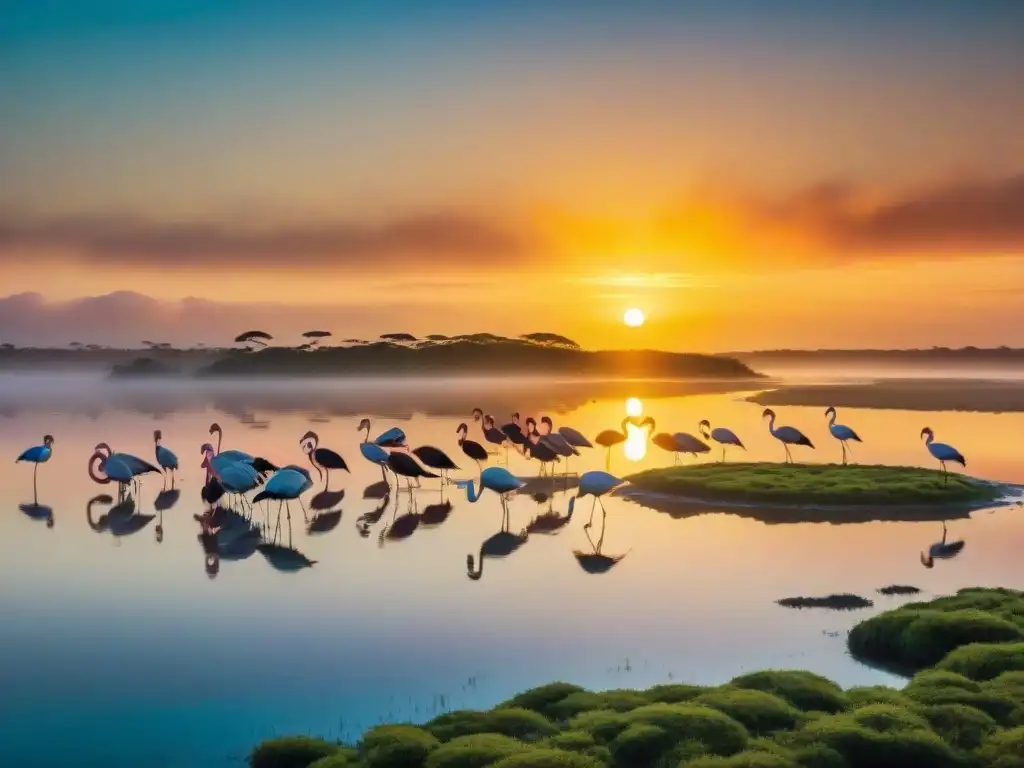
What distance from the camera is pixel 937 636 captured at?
11906 mm

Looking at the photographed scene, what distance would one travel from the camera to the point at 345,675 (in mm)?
11438

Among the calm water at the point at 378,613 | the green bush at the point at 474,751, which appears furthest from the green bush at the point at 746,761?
the calm water at the point at 378,613

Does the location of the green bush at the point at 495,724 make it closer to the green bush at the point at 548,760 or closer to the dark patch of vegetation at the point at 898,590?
the green bush at the point at 548,760

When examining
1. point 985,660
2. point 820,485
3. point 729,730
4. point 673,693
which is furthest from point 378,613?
point 820,485

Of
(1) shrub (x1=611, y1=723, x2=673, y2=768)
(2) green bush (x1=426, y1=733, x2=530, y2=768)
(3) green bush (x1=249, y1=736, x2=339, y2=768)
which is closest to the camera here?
(2) green bush (x1=426, y1=733, x2=530, y2=768)

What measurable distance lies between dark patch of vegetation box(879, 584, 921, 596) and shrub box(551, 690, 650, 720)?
665 cm

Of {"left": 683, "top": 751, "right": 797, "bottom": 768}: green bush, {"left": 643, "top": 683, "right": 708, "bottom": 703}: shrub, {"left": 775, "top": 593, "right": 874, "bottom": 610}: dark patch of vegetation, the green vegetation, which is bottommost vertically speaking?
{"left": 683, "top": 751, "right": 797, "bottom": 768}: green bush

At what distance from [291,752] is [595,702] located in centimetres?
297

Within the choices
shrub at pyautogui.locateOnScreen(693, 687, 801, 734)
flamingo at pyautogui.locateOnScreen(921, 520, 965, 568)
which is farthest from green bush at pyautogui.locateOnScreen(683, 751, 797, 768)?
flamingo at pyautogui.locateOnScreen(921, 520, 965, 568)

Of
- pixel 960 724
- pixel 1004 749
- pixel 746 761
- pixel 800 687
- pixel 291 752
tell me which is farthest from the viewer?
pixel 800 687

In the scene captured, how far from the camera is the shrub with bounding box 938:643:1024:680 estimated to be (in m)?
10.6

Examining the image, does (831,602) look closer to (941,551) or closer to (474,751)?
(941,551)

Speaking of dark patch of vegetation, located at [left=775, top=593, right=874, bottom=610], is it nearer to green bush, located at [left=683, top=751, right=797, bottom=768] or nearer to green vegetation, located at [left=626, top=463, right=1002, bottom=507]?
green bush, located at [left=683, top=751, right=797, bottom=768]

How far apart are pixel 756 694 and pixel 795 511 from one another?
14.1 meters
